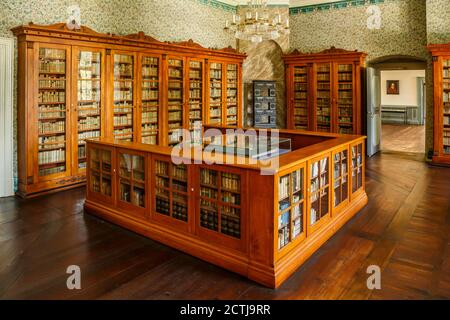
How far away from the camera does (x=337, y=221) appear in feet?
14.2

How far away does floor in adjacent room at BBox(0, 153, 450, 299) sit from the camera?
2986mm

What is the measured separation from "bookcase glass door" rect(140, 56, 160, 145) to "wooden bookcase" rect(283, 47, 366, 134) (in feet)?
13.4

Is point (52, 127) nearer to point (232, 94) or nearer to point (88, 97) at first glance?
point (88, 97)

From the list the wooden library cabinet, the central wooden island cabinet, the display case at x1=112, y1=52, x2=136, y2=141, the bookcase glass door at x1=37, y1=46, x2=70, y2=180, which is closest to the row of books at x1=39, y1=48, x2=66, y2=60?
the bookcase glass door at x1=37, y1=46, x2=70, y2=180

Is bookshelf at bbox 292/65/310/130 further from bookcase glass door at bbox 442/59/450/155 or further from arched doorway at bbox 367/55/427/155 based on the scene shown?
bookcase glass door at bbox 442/59/450/155

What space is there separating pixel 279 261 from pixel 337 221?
4.73 ft

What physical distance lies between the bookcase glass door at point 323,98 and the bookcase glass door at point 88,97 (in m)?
5.69

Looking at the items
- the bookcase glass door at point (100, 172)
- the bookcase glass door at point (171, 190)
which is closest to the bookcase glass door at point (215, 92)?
the bookcase glass door at point (100, 172)

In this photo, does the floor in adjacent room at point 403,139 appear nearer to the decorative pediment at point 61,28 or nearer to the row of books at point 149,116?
the row of books at point 149,116

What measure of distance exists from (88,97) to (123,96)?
793 millimetres

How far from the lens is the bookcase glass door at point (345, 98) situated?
31.1ft

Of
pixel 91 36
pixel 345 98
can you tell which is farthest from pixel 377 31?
pixel 91 36

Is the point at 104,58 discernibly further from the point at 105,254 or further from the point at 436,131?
the point at 436,131
